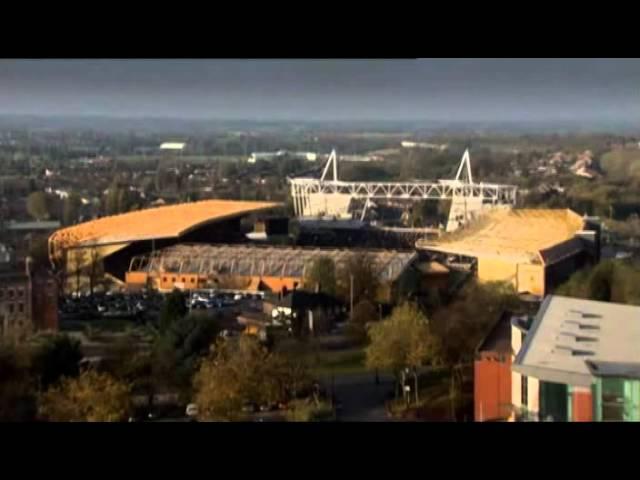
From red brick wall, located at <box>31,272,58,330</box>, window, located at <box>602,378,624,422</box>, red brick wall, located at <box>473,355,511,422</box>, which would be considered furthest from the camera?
red brick wall, located at <box>31,272,58,330</box>

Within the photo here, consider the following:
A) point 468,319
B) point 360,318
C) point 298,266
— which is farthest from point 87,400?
point 468,319

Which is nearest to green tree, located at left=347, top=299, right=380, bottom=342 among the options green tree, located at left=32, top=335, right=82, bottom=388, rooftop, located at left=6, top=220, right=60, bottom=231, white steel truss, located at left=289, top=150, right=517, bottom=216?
white steel truss, located at left=289, top=150, right=517, bottom=216

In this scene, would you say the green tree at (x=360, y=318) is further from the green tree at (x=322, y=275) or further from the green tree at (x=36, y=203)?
the green tree at (x=36, y=203)

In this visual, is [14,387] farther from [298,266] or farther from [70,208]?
[298,266]

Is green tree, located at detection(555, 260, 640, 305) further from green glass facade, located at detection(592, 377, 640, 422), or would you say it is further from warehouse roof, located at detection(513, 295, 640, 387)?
green glass facade, located at detection(592, 377, 640, 422)
